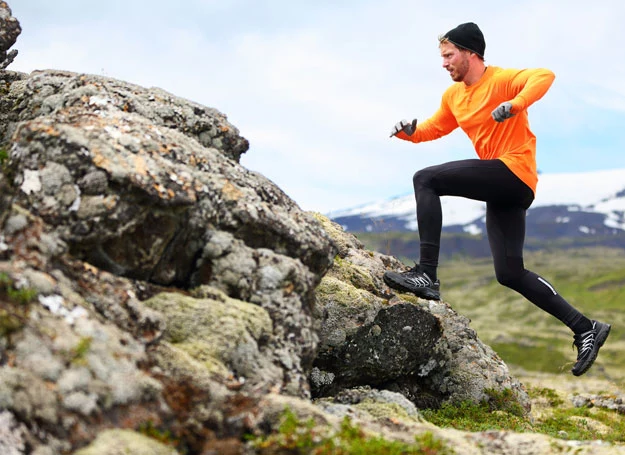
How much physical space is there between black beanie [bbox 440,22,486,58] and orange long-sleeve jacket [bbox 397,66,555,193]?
65 centimetres

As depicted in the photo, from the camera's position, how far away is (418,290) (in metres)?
15.6

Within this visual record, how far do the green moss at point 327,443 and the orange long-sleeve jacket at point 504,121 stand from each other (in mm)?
7220

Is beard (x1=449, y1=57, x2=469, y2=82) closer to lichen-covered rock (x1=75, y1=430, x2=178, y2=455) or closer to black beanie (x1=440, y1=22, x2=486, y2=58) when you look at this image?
black beanie (x1=440, y1=22, x2=486, y2=58)

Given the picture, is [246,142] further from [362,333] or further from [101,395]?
[101,395]

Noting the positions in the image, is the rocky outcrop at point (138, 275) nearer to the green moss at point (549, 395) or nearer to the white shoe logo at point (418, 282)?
the white shoe logo at point (418, 282)

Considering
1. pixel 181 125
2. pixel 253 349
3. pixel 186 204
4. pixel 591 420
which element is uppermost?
pixel 181 125

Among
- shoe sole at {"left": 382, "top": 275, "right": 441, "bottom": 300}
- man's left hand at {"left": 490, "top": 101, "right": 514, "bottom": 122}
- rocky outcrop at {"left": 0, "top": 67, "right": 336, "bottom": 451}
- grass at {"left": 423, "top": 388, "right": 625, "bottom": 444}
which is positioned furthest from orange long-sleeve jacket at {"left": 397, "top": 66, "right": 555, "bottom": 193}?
grass at {"left": 423, "top": 388, "right": 625, "bottom": 444}

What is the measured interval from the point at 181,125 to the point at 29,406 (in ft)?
22.5

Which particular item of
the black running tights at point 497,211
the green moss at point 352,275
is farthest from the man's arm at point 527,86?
the green moss at point 352,275

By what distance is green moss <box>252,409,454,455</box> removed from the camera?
7.05 metres

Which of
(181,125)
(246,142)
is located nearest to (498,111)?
(246,142)

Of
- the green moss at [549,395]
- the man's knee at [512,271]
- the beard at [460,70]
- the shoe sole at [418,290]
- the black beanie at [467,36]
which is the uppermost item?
the black beanie at [467,36]

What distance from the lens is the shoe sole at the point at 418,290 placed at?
51.2 ft

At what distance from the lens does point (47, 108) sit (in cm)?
1181
